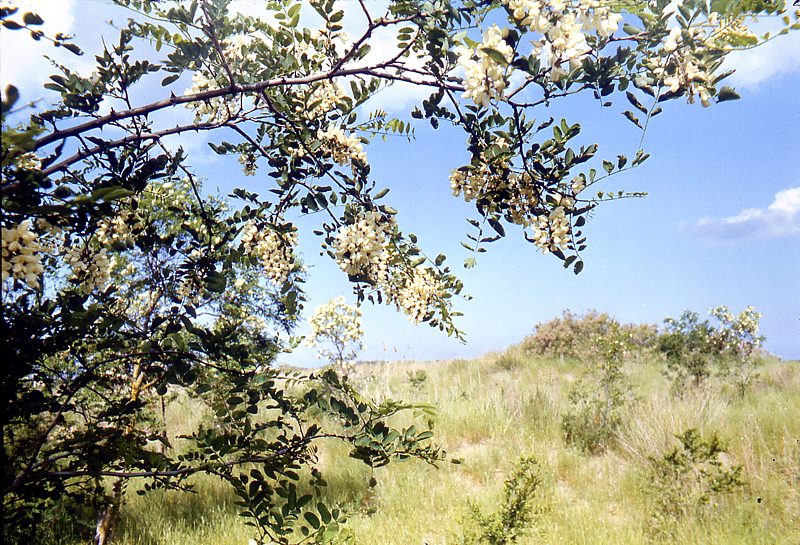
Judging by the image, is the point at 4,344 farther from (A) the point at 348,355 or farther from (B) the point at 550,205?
(A) the point at 348,355

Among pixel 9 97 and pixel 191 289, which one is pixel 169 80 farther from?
pixel 9 97

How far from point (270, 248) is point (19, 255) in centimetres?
110

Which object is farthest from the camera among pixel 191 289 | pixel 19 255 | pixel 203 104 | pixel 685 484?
pixel 685 484

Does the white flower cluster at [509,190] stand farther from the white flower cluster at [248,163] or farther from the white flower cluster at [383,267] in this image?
the white flower cluster at [248,163]

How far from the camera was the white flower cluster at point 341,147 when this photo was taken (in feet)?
6.97

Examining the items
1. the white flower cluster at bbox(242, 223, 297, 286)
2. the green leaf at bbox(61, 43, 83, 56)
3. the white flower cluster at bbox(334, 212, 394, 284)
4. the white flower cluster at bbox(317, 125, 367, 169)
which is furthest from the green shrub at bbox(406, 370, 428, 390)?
the green leaf at bbox(61, 43, 83, 56)

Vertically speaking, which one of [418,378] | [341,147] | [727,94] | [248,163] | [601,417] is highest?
[248,163]

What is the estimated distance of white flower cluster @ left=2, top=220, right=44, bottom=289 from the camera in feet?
3.49

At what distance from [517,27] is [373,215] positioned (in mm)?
791

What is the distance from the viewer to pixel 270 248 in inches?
84.5

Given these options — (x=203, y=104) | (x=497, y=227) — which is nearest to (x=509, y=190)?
(x=497, y=227)

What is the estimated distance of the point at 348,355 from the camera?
8672 millimetres

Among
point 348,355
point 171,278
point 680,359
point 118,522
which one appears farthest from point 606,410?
point 171,278

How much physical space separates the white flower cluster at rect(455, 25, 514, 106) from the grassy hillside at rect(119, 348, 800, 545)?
1414 millimetres
